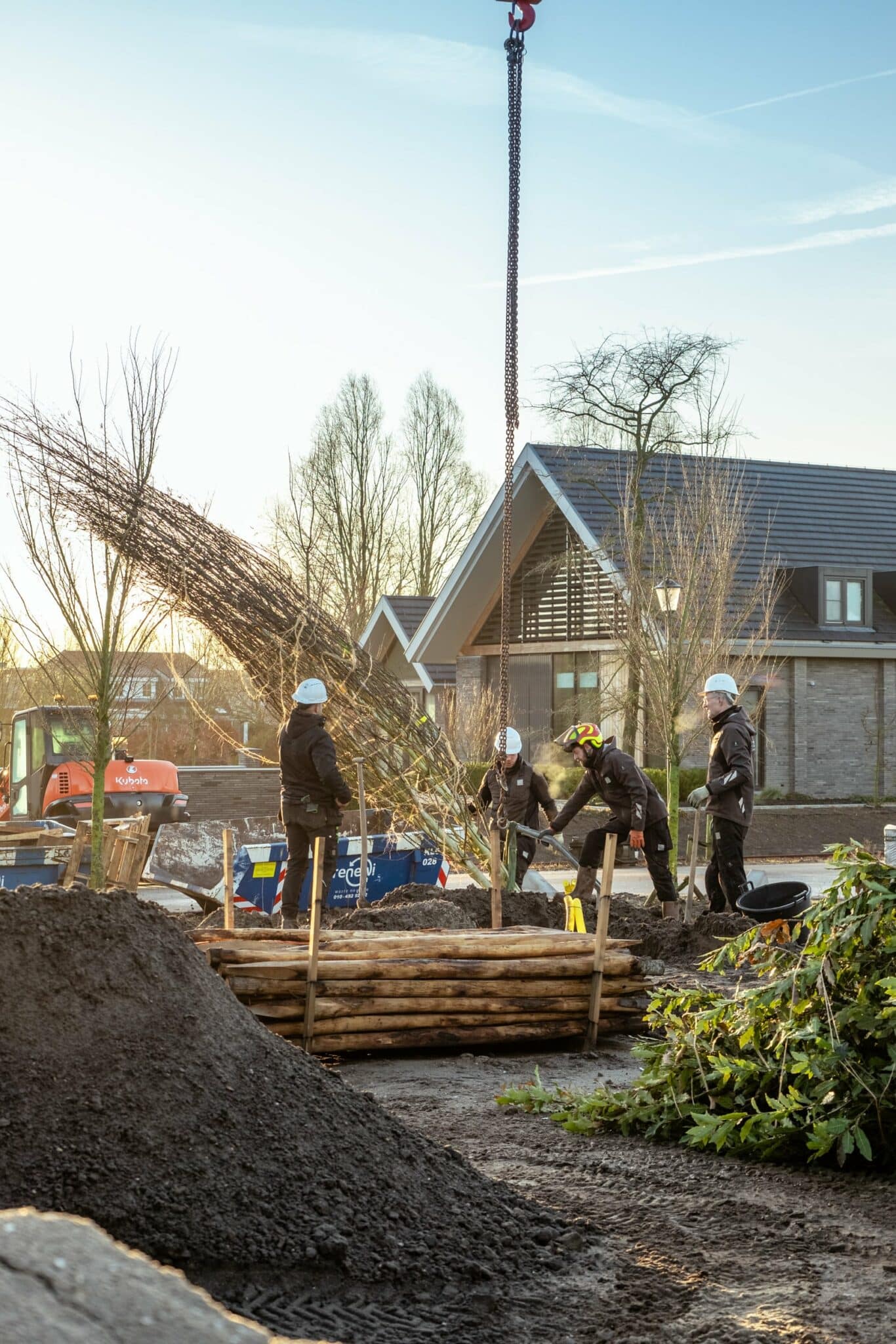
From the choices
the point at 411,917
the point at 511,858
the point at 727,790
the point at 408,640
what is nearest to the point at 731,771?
the point at 727,790

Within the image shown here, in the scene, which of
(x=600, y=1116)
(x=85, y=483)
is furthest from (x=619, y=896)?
(x=600, y=1116)

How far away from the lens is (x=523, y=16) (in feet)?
21.8

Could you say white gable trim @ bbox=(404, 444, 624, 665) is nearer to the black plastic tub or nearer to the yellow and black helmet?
the yellow and black helmet

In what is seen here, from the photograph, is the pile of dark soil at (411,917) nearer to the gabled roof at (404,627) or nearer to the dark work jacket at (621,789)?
the dark work jacket at (621,789)

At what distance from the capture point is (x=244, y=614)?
454 inches

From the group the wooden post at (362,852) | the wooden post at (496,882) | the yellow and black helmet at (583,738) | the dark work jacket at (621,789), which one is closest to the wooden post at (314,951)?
the wooden post at (496,882)

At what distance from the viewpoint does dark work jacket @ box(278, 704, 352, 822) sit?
10398 millimetres

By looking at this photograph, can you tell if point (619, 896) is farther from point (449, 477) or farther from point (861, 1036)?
point (449, 477)

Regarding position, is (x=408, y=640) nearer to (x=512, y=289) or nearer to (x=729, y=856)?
(x=729, y=856)

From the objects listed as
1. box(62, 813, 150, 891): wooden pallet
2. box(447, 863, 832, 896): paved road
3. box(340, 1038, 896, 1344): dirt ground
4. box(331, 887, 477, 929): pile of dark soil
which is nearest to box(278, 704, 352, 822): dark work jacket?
box(331, 887, 477, 929): pile of dark soil

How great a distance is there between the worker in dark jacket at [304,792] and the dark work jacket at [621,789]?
6.07 feet

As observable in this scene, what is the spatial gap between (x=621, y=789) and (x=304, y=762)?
256 centimetres

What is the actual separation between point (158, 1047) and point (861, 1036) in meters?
2.51

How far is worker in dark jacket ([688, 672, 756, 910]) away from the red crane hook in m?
5.79
